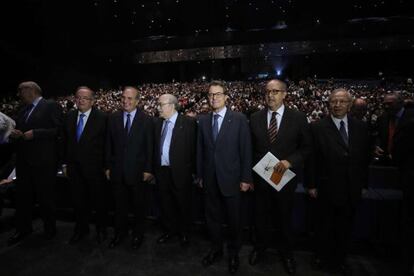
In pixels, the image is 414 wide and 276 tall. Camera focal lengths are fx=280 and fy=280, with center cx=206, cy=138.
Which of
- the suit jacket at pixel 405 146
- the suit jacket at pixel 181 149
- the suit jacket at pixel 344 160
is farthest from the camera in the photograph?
the suit jacket at pixel 181 149

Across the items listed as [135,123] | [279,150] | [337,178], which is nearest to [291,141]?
[279,150]

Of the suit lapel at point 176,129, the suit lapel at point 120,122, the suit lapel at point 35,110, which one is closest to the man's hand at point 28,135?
the suit lapel at point 35,110

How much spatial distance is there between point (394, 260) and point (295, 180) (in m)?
1.26

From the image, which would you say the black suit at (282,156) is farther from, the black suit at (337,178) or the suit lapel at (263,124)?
the black suit at (337,178)

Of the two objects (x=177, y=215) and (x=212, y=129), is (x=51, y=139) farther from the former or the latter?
(x=212, y=129)

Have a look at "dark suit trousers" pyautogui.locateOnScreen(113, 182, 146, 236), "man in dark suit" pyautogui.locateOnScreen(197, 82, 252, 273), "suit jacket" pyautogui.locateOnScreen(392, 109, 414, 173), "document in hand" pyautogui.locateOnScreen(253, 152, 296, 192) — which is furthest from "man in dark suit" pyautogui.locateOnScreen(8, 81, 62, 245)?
"suit jacket" pyautogui.locateOnScreen(392, 109, 414, 173)

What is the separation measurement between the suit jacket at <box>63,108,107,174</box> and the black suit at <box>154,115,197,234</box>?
616 millimetres

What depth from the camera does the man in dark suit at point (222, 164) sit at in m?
2.52

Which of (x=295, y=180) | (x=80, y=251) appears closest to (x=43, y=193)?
(x=80, y=251)

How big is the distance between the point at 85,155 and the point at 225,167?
4.93 feet

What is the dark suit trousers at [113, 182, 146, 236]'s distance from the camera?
9.62 ft

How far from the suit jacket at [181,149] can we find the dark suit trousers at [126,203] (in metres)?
0.31

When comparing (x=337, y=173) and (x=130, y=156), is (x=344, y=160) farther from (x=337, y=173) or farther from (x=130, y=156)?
(x=130, y=156)

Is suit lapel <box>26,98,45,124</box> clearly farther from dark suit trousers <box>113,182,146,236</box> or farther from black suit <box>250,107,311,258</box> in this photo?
black suit <box>250,107,311,258</box>
